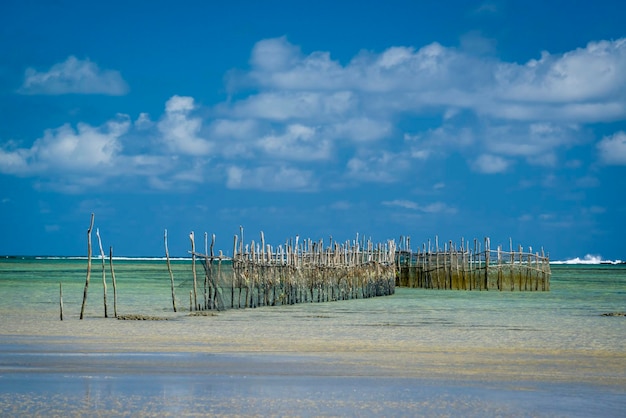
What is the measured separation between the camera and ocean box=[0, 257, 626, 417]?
846cm

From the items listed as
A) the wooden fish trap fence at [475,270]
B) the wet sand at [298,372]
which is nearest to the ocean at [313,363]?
the wet sand at [298,372]

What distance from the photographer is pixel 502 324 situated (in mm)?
17781

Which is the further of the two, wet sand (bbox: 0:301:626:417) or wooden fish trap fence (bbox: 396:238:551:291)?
wooden fish trap fence (bbox: 396:238:551:291)

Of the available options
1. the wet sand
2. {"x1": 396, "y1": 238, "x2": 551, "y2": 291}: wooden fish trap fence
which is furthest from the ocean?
{"x1": 396, "y1": 238, "x2": 551, "y2": 291}: wooden fish trap fence

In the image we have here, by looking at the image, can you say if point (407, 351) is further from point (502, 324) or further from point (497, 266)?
point (497, 266)

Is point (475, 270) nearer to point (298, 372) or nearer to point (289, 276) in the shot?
point (289, 276)

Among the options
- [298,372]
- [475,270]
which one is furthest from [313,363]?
[475,270]

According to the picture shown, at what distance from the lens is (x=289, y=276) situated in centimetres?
2247

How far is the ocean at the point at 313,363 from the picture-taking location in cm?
846

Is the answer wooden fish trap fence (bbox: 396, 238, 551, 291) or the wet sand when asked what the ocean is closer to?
the wet sand

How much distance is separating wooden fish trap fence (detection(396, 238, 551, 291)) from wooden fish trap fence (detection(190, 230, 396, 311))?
3663 mm

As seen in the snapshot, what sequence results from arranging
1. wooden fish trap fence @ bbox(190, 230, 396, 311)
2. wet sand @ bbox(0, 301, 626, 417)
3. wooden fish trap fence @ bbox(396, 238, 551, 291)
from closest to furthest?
wet sand @ bbox(0, 301, 626, 417), wooden fish trap fence @ bbox(190, 230, 396, 311), wooden fish trap fence @ bbox(396, 238, 551, 291)

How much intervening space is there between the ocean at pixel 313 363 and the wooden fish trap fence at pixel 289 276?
2.26ft

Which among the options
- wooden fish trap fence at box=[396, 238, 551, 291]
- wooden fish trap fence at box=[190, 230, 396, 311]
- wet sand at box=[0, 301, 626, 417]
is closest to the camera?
wet sand at box=[0, 301, 626, 417]
